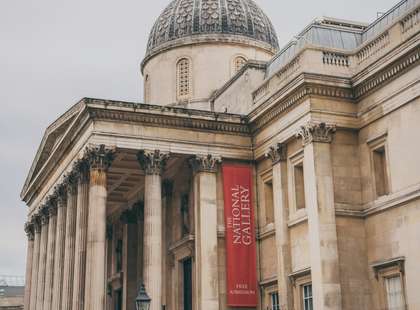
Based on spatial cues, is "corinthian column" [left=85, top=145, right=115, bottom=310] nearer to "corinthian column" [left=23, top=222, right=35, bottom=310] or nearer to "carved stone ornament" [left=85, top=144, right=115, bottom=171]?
"carved stone ornament" [left=85, top=144, right=115, bottom=171]

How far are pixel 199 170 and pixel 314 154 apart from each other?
610 centimetres

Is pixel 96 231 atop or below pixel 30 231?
below

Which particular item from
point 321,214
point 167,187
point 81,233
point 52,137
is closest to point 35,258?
→ point 52,137

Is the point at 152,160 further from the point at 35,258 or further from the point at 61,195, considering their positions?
the point at 35,258

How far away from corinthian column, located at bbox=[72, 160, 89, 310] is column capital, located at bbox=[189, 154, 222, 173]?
464 centimetres

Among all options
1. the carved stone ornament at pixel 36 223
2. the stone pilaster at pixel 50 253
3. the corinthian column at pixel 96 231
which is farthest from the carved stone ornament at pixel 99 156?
the carved stone ornament at pixel 36 223

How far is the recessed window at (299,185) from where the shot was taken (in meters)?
30.3

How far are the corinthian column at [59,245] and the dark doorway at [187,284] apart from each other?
19.4 ft

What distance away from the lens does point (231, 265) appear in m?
31.7

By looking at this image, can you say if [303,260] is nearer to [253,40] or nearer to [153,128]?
[153,128]

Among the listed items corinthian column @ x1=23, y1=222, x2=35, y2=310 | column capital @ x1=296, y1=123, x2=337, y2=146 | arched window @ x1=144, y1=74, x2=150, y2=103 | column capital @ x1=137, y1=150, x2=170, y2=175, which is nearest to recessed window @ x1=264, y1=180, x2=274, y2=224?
column capital @ x1=296, y1=123, x2=337, y2=146

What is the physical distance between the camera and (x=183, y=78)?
135 feet

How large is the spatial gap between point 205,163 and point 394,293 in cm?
1013

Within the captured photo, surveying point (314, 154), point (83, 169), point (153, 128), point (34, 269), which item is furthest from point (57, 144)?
point (314, 154)
